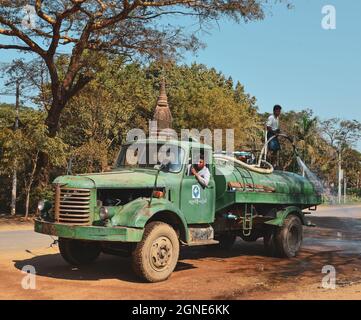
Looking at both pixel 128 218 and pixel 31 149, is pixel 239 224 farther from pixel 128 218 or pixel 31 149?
pixel 31 149

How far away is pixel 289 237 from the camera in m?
11.8

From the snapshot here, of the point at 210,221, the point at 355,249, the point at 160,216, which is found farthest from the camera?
the point at 355,249

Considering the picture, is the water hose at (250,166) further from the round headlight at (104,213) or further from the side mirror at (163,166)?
the round headlight at (104,213)

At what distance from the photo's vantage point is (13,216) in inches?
891

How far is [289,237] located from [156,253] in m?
4.41

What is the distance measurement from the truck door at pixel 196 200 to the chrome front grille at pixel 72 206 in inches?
72.6

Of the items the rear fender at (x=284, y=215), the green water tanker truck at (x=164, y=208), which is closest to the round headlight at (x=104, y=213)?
the green water tanker truck at (x=164, y=208)

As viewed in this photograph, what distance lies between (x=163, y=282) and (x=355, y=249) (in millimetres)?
6719

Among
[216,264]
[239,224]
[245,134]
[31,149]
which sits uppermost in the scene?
[245,134]

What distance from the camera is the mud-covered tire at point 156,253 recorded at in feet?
27.1

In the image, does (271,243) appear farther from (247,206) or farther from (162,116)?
(162,116)
